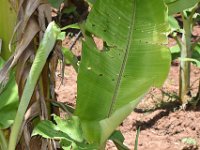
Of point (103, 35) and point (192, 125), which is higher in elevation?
point (103, 35)

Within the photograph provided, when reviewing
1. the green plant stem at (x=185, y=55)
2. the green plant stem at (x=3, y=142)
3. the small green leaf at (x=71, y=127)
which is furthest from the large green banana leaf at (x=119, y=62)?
the green plant stem at (x=185, y=55)

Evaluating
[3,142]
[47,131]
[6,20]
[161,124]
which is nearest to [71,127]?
[47,131]

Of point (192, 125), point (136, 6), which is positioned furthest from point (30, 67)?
point (192, 125)

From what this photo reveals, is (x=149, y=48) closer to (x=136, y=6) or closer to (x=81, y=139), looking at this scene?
(x=136, y=6)

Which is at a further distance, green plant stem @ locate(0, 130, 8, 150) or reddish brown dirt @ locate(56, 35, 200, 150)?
reddish brown dirt @ locate(56, 35, 200, 150)

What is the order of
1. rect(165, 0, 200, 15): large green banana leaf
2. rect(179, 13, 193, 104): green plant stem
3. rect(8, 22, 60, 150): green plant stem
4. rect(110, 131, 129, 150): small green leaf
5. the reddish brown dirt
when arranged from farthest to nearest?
rect(179, 13, 193, 104): green plant stem
the reddish brown dirt
rect(110, 131, 129, 150): small green leaf
rect(165, 0, 200, 15): large green banana leaf
rect(8, 22, 60, 150): green plant stem

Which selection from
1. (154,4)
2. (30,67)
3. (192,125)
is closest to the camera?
(154,4)

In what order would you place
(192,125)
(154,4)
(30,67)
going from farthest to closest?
(192,125), (30,67), (154,4)

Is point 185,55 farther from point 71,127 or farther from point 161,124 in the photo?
point 71,127

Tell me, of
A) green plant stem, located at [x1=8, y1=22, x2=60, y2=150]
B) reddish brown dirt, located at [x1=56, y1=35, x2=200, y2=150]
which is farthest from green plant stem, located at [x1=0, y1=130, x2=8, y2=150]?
reddish brown dirt, located at [x1=56, y1=35, x2=200, y2=150]

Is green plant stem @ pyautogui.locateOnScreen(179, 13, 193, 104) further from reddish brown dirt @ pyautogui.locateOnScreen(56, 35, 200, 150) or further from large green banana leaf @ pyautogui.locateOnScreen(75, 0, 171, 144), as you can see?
large green banana leaf @ pyautogui.locateOnScreen(75, 0, 171, 144)
